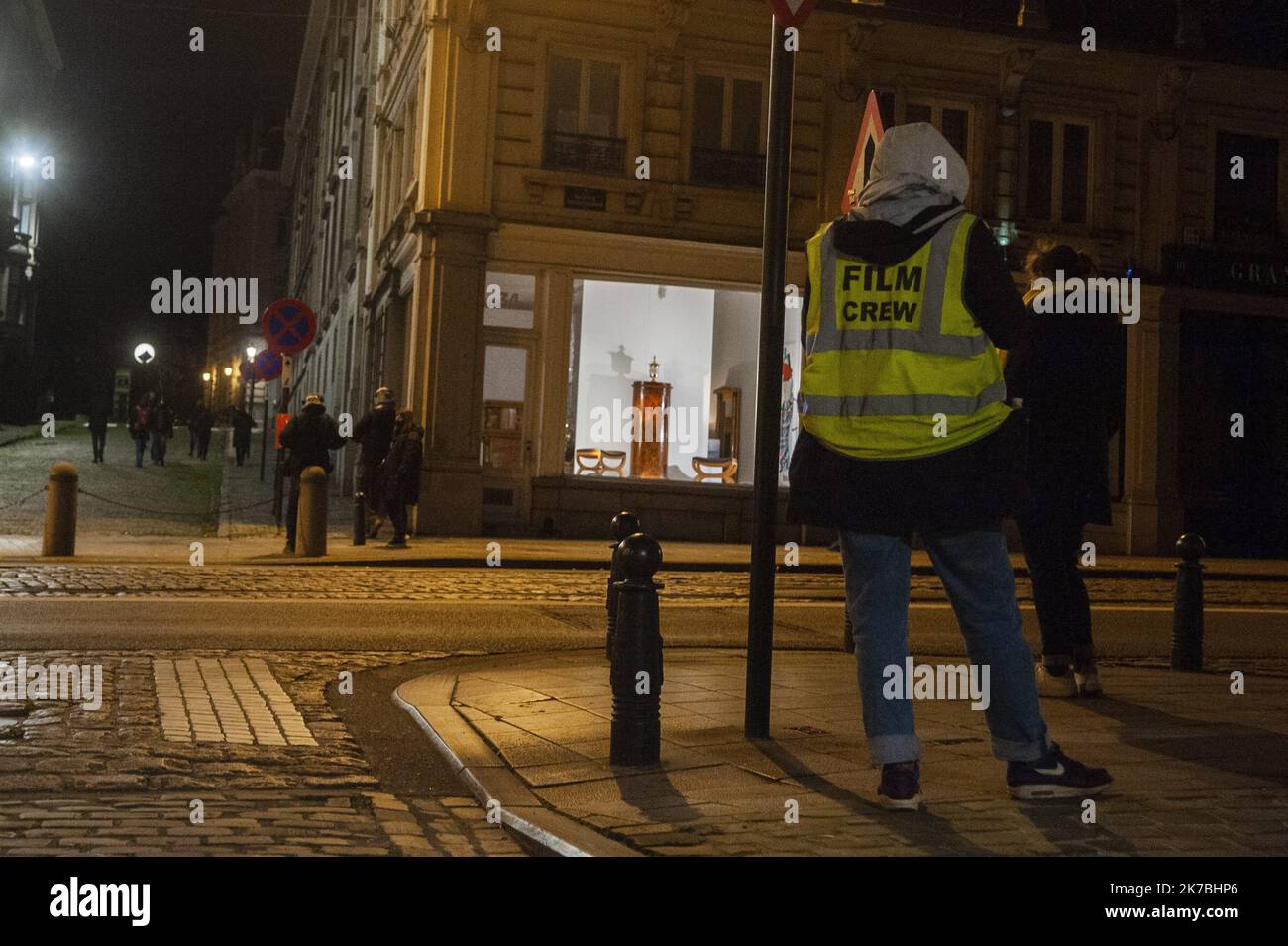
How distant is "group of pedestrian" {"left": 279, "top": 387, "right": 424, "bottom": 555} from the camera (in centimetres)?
1861

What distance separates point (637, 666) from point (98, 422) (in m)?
31.7

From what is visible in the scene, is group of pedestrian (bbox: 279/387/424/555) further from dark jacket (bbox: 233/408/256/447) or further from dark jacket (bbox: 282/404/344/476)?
dark jacket (bbox: 233/408/256/447)

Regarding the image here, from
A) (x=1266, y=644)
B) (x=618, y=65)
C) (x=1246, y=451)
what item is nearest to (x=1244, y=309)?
(x=1246, y=451)

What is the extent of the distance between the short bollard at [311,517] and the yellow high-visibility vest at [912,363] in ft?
40.8

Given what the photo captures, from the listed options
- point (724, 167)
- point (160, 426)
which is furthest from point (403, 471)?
point (160, 426)

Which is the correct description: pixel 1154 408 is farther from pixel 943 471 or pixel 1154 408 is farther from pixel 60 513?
pixel 943 471

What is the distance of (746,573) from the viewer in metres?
16.7

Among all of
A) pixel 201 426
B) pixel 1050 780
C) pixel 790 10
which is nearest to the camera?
pixel 1050 780

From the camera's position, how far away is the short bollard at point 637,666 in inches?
224

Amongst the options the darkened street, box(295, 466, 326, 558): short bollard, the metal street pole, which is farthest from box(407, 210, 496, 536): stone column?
the metal street pole

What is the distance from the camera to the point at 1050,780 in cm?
491

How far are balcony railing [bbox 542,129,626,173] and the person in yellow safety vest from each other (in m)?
17.3

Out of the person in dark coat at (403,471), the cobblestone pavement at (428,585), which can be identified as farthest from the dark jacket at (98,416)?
the cobblestone pavement at (428,585)
